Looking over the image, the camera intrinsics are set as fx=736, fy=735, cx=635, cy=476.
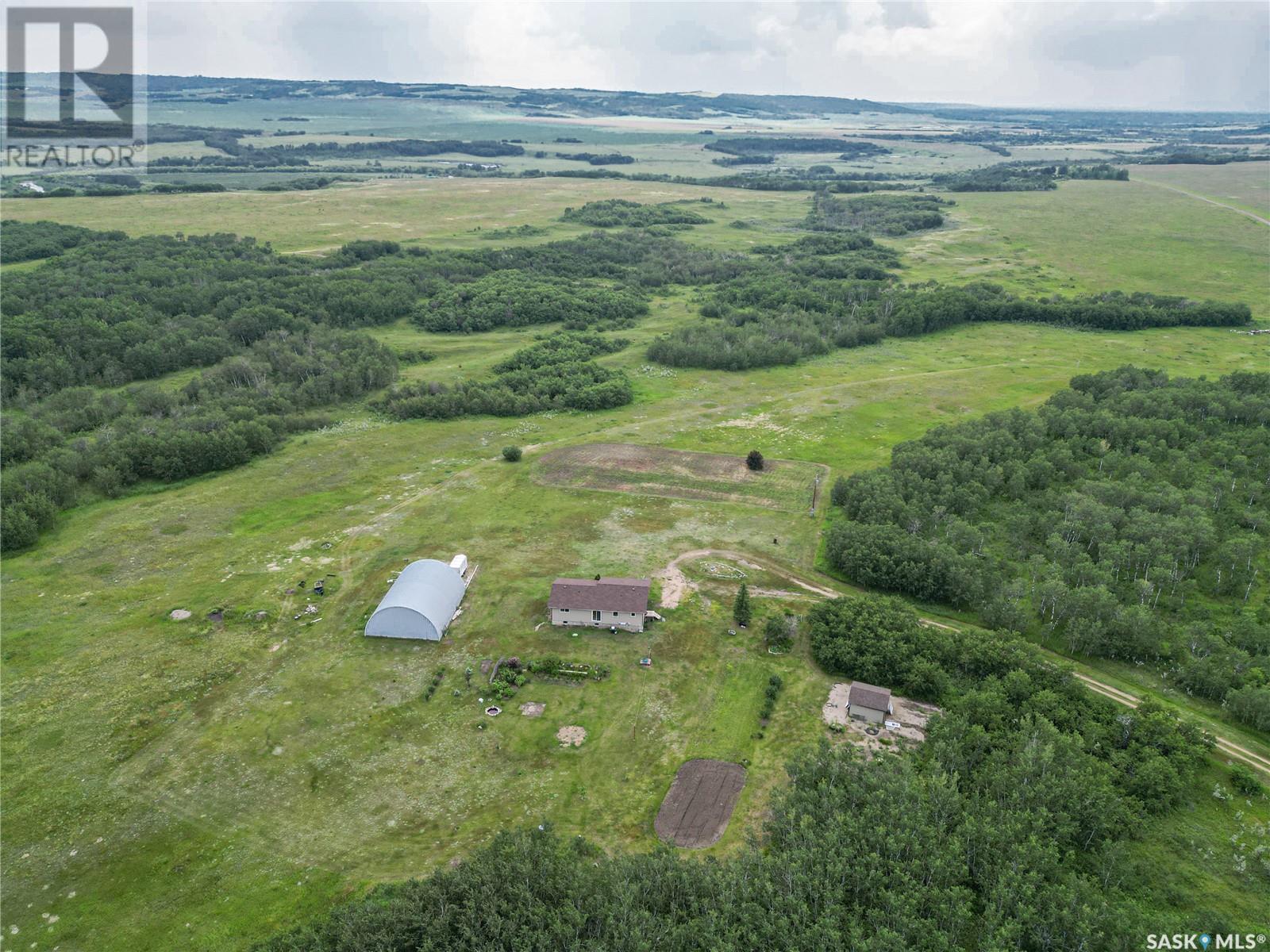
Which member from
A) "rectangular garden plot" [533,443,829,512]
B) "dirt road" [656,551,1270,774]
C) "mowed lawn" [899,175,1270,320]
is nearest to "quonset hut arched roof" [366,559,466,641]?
"dirt road" [656,551,1270,774]

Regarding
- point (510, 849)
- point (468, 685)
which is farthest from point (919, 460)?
point (510, 849)

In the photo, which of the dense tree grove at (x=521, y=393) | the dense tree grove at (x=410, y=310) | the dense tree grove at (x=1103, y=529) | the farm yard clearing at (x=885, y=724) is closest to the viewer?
the farm yard clearing at (x=885, y=724)

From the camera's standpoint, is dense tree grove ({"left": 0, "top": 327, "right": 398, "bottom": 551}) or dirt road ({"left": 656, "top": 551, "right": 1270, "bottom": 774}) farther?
dense tree grove ({"left": 0, "top": 327, "right": 398, "bottom": 551})

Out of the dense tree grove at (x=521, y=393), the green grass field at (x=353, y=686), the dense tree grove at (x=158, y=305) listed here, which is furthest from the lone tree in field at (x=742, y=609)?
the dense tree grove at (x=158, y=305)

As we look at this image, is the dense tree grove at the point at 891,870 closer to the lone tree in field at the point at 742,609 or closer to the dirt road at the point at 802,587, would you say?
the dirt road at the point at 802,587

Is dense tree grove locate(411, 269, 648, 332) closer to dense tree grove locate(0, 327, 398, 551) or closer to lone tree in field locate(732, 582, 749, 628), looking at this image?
dense tree grove locate(0, 327, 398, 551)

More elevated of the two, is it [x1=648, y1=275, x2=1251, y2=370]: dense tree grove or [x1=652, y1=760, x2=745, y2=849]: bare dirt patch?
[x1=648, y1=275, x2=1251, y2=370]: dense tree grove
